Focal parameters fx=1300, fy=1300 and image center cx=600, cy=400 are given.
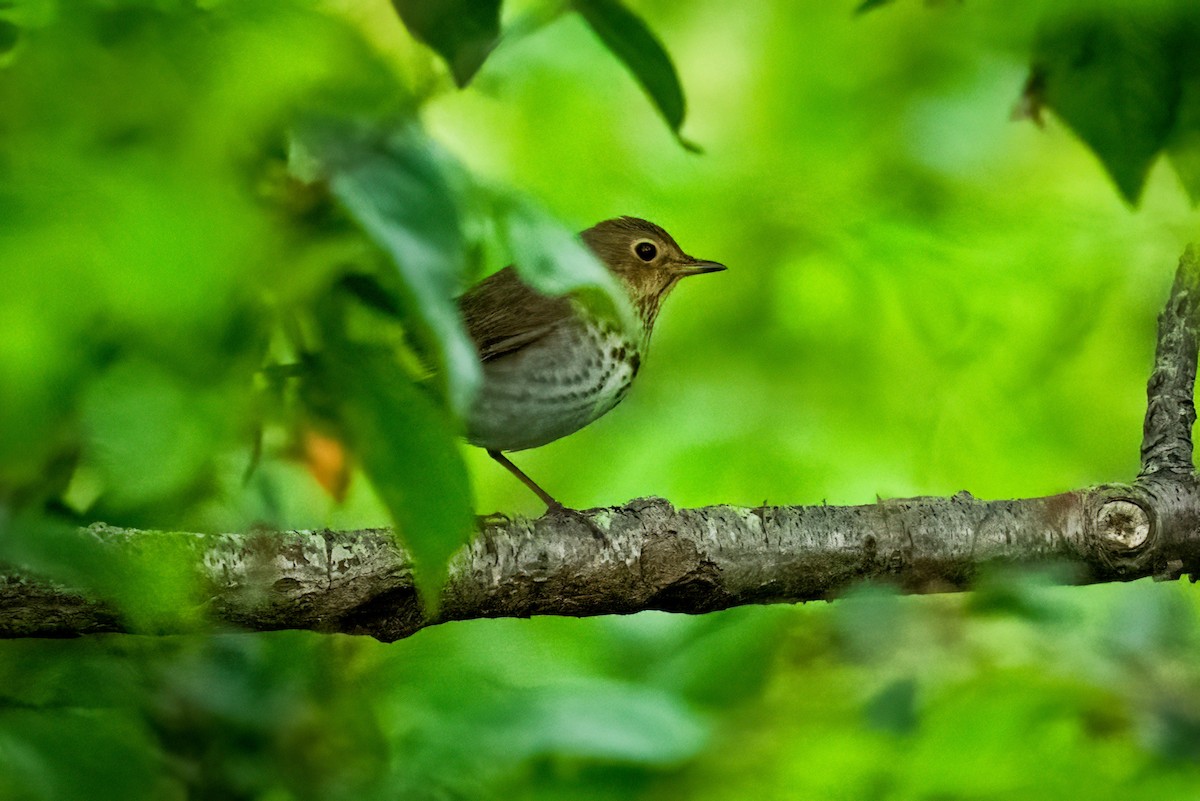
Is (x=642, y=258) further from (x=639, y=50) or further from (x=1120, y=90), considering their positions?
(x=639, y=50)

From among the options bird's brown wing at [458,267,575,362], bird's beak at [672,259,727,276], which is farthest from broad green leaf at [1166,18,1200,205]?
bird's beak at [672,259,727,276]

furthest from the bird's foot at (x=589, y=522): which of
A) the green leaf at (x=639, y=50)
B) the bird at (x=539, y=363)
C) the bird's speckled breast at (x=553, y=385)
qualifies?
the green leaf at (x=639, y=50)

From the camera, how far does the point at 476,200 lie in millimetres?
937

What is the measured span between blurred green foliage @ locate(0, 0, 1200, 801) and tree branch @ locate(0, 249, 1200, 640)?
76 mm

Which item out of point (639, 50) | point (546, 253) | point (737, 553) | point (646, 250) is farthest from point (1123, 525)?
point (546, 253)

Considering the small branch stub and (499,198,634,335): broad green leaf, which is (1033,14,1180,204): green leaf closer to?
(499,198,634,335): broad green leaf

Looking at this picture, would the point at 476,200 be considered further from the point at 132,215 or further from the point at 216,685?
the point at 216,685

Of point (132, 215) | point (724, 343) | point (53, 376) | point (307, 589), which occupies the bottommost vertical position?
point (724, 343)

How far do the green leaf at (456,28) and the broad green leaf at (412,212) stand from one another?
0.28 meters

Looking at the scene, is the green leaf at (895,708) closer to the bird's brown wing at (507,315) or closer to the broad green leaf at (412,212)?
the broad green leaf at (412,212)

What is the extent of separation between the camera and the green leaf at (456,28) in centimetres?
115

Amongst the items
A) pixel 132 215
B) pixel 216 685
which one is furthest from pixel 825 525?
pixel 132 215

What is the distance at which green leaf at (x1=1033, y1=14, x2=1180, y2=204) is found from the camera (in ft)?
4.80

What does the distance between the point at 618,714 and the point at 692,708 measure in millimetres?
231
